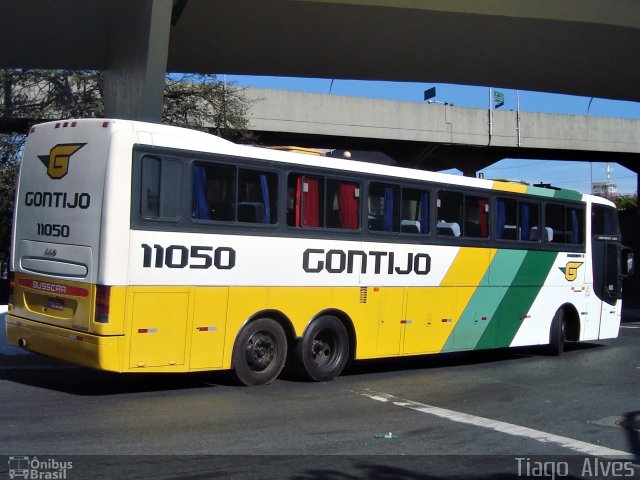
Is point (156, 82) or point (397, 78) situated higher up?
point (397, 78)

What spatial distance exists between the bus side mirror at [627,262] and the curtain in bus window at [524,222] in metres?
3.84

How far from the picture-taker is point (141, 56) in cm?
1570

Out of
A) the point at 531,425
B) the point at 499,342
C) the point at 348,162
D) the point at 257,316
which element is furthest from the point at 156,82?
the point at 531,425

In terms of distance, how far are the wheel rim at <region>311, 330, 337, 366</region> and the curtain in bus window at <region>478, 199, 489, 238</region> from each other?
3.77 m

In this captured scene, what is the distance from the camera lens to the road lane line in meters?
7.54

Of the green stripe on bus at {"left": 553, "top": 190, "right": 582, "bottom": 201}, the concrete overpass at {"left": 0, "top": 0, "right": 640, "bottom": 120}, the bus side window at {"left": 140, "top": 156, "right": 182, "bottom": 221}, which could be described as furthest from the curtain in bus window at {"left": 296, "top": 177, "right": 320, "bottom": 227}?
the green stripe on bus at {"left": 553, "top": 190, "right": 582, "bottom": 201}

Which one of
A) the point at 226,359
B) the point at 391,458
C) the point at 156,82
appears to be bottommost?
the point at 391,458

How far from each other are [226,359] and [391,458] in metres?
3.46

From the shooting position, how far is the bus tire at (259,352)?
32.9ft

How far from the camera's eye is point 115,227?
8.80m

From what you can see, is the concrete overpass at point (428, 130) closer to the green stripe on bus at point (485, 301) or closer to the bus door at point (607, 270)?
the bus door at point (607, 270)

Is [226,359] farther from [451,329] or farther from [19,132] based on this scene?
[19,132]

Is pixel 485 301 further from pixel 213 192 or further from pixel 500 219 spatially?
pixel 213 192

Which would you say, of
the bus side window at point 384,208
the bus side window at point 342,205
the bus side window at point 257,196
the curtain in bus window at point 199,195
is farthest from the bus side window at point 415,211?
the curtain in bus window at point 199,195
